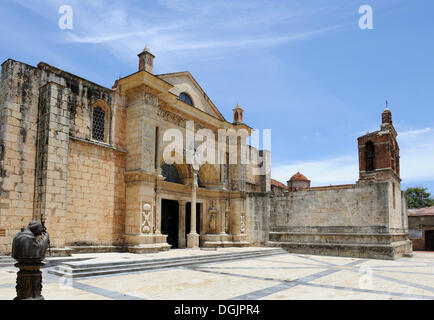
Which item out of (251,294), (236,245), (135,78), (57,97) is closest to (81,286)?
(251,294)

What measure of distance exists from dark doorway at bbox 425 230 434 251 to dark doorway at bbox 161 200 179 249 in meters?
24.8

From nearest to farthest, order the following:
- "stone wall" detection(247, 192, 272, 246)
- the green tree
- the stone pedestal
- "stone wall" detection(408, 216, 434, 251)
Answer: the stone pedestal, "stone wall" detection(247, 192, 272, 246), "stone wall" detection(408, 216, 434, 251), the green tree

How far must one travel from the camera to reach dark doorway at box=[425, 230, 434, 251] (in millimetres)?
30781

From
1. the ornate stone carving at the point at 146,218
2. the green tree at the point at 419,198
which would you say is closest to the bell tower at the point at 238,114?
the ornate stone carving at the point at 146,218

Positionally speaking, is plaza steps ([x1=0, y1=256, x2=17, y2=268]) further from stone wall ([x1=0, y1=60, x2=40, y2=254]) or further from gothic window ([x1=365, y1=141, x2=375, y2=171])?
gothic window ([x1=365, y1=141, x2=375, y2=171])

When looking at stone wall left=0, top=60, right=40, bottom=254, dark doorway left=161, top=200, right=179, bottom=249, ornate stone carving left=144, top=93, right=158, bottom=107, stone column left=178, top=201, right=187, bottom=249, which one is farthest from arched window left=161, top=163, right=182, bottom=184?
stone wall left=0, top=60, right=40, bottom=254

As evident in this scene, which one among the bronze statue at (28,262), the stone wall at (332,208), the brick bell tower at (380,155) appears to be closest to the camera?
the bronze statue at (28,262)

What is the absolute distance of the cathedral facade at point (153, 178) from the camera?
485 inches

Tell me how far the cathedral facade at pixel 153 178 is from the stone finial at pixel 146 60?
0.24 feet

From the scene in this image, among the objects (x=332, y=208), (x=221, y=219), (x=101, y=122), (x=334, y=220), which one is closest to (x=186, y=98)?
(x=101, y=122)

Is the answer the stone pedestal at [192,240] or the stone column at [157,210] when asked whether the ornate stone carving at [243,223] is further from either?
the stone column at [157,210]

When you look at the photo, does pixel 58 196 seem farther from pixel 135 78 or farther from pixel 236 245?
pixel 236 245

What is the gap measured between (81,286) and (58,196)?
521cm

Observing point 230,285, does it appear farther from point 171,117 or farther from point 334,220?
point 334,220
